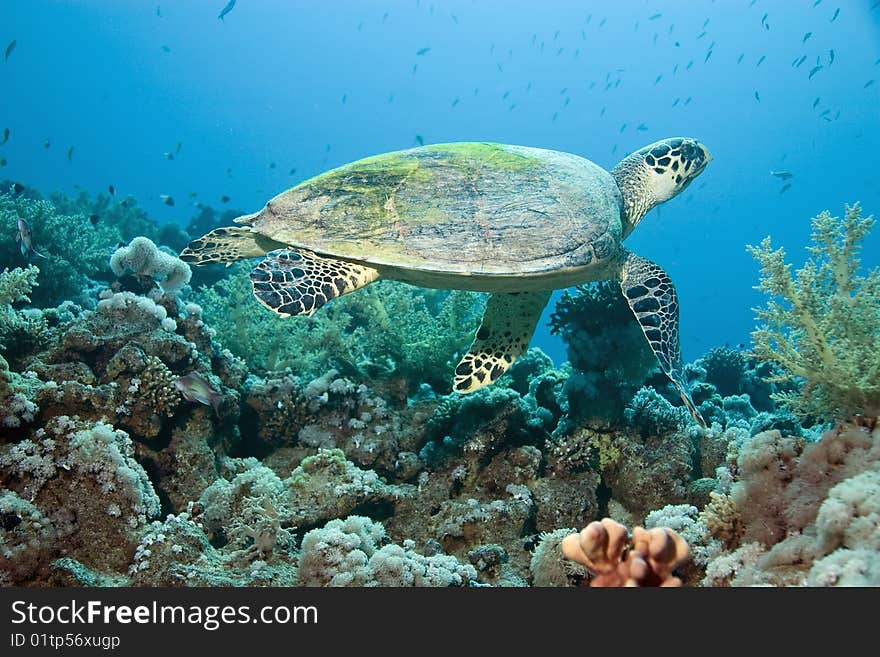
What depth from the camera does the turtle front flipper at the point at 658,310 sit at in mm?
4355

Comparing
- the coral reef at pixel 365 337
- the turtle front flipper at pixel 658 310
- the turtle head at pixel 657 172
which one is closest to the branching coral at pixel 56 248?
the coral reef at pixel 365 337

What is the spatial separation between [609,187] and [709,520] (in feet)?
11.4

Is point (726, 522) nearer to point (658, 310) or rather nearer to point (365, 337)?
point (658, 310)

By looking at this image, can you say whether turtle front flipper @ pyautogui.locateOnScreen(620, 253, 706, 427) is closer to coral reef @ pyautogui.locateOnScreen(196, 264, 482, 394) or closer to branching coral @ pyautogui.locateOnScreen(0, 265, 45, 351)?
coral reef @ pyautogui.locateOnScreen(196, 264, 482, 394)

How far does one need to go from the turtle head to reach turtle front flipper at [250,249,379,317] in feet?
11.1

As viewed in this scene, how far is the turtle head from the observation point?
A: 5691mm

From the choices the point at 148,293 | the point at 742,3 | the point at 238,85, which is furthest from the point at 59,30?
the point at 148,293

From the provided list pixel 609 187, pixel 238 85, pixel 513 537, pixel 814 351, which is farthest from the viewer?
pixel 238 85

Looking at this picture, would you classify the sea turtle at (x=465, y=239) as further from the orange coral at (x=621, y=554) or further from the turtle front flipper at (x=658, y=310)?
the orange coral at (x=621, y=554)

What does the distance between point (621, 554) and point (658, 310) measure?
3.06 meters

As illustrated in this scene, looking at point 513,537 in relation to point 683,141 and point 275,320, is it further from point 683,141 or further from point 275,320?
point 683,141

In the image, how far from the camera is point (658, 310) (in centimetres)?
462

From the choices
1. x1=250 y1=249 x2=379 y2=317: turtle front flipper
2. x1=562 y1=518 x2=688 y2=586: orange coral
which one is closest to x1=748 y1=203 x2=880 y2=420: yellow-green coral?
x1=562 y1=518 x2=688 y2=586: orange coral

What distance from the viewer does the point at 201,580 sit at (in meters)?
2.68
